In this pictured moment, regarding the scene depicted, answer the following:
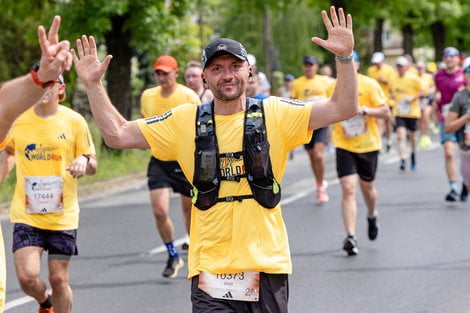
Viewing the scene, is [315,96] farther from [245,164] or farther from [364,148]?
[245,164]

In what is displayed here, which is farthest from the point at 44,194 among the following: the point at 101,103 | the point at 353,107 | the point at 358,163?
the point at 358,163

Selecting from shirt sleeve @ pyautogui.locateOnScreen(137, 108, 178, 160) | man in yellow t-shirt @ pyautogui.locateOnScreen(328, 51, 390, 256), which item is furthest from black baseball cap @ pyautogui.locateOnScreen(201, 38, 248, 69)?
man in yellow t-shirt @ pyautogui.locateOnScreen(328, 51, 390, 256)

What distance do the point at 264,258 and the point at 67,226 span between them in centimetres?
257

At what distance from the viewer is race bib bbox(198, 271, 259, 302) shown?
529 cm

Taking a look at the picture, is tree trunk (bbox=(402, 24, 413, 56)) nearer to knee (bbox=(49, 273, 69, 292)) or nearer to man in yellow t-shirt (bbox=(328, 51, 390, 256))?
man in yellow t-shirt (bbox=(328, 51, 390, 256))

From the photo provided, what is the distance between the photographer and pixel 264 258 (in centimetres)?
534

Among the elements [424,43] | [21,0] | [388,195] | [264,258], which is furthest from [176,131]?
[424,43]

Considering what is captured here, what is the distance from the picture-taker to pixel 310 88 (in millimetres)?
18344

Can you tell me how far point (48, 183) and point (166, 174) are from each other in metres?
2.98

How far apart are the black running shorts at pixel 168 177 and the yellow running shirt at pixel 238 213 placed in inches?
195

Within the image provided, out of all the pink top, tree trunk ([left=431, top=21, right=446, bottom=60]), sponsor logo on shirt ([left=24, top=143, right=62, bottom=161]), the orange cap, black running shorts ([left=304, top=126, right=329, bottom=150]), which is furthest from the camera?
tree trunk ([left=431, top=21, right=446, bottom=60])

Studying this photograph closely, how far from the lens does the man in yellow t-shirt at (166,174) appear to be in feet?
33.6

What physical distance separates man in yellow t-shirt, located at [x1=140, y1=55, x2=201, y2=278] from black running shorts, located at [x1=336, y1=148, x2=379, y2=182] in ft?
5.71

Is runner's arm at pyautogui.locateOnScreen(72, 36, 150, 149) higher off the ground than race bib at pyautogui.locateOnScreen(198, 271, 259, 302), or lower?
higher
